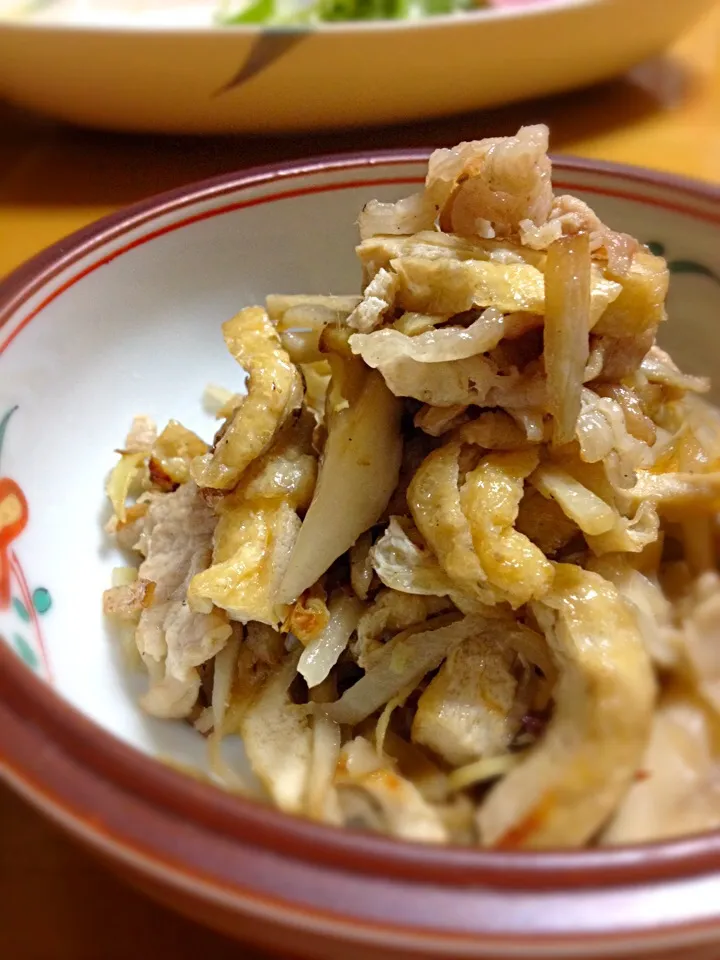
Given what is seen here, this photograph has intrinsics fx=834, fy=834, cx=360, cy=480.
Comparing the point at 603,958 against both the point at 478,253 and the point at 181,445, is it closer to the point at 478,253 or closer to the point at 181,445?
the point at 478,253

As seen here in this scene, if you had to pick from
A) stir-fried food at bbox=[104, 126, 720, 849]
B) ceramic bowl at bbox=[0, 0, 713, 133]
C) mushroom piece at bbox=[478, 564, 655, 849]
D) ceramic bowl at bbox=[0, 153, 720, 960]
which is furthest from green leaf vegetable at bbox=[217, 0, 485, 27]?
mushroom piece at bbox=[478, 564, 655, 849]

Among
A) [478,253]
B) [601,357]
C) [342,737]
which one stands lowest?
[342,737]

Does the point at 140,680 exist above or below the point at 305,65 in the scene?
below

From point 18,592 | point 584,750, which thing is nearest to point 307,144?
point 18,592

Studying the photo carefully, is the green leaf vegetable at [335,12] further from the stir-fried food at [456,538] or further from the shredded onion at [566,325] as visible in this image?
the shredded onion at [566,325]

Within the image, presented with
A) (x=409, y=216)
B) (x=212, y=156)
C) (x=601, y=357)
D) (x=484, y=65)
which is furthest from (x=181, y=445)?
(x=484, y=65)

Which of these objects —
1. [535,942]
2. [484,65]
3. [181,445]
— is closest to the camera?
[535,942]

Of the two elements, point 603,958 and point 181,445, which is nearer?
point 603,958

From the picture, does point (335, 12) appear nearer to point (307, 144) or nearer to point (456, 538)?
point (307, 144)
